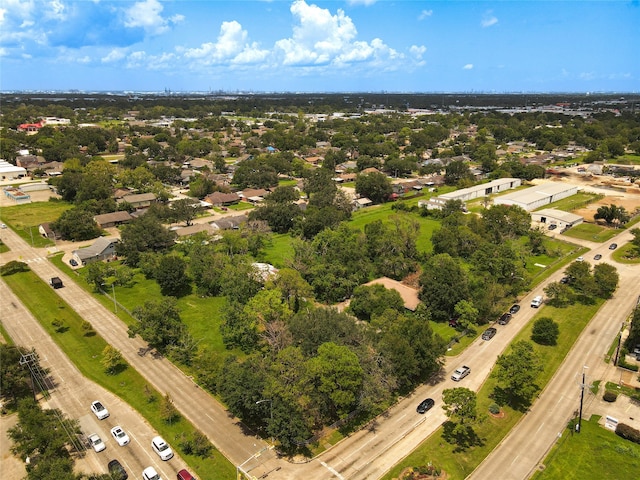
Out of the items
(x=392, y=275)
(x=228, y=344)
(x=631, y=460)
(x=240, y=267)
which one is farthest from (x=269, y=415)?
(x=392, y=275)

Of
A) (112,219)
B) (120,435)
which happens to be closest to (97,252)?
(112,219)

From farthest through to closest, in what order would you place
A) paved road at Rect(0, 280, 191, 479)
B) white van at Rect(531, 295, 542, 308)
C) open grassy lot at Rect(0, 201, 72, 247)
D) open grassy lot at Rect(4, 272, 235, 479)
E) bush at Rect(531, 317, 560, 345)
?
open grassy lot at Rect(0, 201, 72, 247)
white van at Rect(531, 295, 542, 308)
bush at Rect(531, 317, 560, 345)
open grassy lot at Rect(4, 272, 235, 479)
paved road at Rect(0, 280, 191, 479)

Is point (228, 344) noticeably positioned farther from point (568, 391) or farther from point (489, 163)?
point (489, 163)

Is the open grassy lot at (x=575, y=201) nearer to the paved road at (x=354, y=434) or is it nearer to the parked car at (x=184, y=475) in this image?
the paved road at (x=354, y=434)

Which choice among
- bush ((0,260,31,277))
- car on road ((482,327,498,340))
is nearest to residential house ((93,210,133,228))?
bush ((0,260,31,277))

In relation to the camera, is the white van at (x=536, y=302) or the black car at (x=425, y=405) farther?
the white van at (x=536, y=302)

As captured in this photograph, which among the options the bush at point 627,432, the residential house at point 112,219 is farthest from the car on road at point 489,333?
the residential house at point 112,219

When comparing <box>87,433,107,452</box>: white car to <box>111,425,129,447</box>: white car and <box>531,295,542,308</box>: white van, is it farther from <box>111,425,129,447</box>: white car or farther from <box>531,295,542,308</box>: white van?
<box>531,295,542,308</box>: white van
